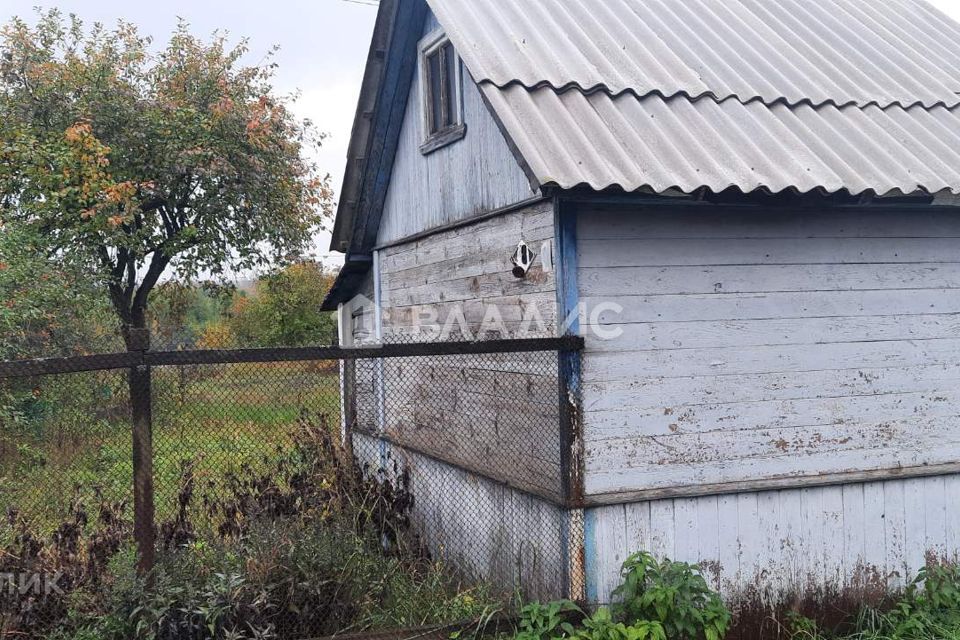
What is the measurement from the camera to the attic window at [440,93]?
6.72 meters

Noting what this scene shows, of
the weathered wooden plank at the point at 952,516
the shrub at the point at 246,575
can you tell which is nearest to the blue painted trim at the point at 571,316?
the shrub at the point at 246,575

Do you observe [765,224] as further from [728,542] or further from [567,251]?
[728,542]

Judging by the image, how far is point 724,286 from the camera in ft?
17.4

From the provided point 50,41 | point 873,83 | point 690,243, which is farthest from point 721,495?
point 50,41

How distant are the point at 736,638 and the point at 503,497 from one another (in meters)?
Result: 1.67

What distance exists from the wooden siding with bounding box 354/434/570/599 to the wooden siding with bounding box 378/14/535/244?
1924 mm

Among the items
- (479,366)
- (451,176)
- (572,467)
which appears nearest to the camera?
(572,467)

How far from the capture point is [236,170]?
18.0 m

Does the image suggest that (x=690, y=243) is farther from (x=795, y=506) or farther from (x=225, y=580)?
(x=225, y=580)

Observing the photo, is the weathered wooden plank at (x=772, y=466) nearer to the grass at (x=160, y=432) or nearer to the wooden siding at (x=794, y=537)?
the wooden siding at (x=794, y=537)

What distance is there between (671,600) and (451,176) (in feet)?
11.6

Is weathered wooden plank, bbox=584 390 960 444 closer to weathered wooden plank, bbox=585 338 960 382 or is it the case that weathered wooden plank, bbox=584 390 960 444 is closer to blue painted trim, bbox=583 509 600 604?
weathered wooden plank, bbox=585 338 960 382

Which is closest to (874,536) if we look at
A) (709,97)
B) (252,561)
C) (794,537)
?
(794,537)

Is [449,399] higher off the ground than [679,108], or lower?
lower
